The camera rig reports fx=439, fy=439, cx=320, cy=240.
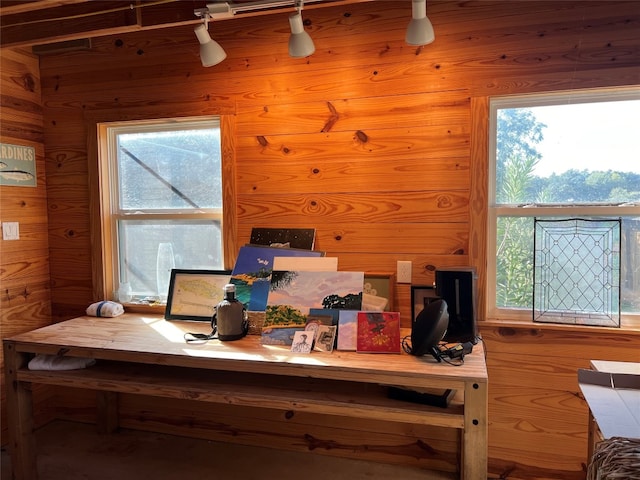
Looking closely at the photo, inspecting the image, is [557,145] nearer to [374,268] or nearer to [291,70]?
[374,268]

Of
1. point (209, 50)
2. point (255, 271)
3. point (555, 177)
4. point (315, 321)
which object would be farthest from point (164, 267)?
point (555, 177)

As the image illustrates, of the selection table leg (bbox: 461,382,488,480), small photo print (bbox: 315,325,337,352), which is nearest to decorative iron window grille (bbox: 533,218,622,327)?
table leg (bbox: 461,382,488,480)

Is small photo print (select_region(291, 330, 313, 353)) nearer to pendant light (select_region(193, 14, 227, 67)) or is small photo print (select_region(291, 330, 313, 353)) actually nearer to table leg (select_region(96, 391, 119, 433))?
A: pendant light (select_region(193, 14, 227, 67))

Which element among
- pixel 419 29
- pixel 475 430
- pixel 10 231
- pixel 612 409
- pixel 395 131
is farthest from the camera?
pixel 10 231

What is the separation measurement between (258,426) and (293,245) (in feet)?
3.39

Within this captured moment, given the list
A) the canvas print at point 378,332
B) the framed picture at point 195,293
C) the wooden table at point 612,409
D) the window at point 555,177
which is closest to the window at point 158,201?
the framed picture at point 195,293

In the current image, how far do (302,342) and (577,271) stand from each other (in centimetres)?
130

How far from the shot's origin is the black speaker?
192 centimetres

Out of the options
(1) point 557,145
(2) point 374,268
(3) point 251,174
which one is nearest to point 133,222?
(3) point 251,174

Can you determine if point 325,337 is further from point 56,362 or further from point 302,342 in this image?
point 56,362

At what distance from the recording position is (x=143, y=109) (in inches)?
98.4

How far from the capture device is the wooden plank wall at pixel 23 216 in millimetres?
2496

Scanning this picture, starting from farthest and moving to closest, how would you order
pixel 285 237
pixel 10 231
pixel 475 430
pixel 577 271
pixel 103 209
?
pixel 103 209
pixel 10 231
pixel 285 237
pixel 577 271
pixel 475 430

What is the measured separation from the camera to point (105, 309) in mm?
2465
